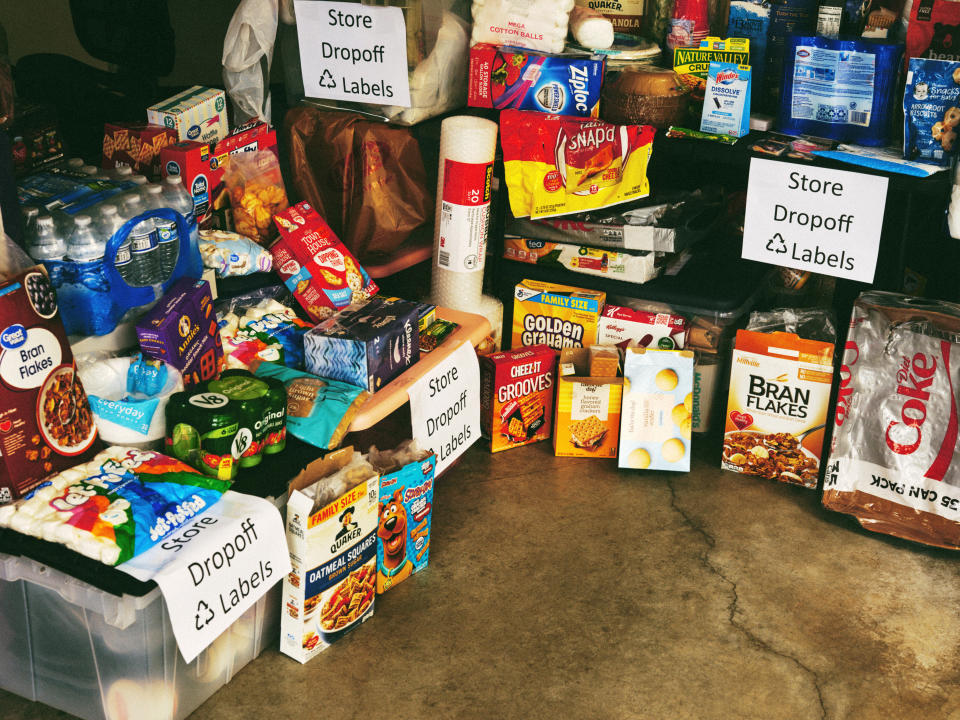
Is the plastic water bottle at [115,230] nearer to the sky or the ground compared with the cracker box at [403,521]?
nearer to the sky

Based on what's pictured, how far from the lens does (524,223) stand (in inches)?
132

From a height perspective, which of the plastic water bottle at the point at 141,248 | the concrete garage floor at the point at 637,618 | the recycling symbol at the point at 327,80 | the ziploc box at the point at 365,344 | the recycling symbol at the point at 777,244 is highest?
the recycling symbol at the point at 327,80

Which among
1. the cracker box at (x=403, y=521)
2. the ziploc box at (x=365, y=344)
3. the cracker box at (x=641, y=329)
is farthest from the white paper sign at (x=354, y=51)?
the cracker box at (x=403, y=521)

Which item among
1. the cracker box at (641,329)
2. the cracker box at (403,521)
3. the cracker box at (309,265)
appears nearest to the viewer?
the cracker box at (403,521)

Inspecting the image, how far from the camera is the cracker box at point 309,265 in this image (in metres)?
2.88

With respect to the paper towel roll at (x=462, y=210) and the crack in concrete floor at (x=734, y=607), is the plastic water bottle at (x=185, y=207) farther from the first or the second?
the crack in concrete floor at (x=734, y=607)

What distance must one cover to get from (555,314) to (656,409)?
49 centimetres

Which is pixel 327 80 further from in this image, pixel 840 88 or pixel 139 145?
pixel 840 88

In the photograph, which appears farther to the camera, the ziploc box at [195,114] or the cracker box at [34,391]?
the ziploc box at [195,114]

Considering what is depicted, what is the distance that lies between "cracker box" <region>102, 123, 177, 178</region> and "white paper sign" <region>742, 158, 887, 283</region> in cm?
169

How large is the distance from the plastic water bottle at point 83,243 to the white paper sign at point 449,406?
85cm

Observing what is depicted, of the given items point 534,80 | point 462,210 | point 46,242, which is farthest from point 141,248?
point 534,80

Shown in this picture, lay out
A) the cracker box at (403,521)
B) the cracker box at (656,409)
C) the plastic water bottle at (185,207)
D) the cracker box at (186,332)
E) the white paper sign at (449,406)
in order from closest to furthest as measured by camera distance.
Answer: the cracker box at (186,332), the cracker box at (403,521), the plastic water bottle at (185,207), the white paper sign at (449,406), the cracker box at (656,409)

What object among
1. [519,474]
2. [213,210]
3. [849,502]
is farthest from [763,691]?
[213,210]
